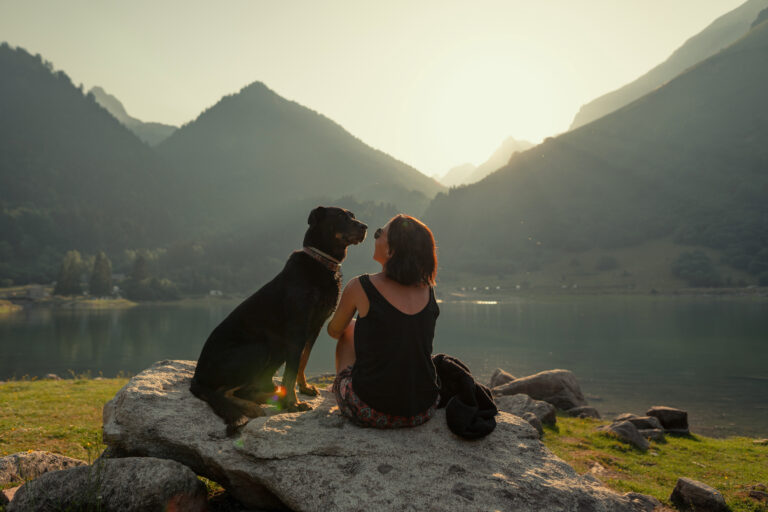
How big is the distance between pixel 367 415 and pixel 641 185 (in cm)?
19848

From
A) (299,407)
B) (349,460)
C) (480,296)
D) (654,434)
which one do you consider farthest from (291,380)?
(480,296)

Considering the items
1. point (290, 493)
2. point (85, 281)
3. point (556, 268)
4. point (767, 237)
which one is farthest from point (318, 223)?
point (767, 237)

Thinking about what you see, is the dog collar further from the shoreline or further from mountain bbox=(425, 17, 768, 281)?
mountain bbox=(425, 17, 768, 281)

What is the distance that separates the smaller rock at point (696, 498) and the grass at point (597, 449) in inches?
10.0

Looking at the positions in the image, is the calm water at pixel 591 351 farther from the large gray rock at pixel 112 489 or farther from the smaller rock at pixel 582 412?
the large gray rock at pixel 112 489

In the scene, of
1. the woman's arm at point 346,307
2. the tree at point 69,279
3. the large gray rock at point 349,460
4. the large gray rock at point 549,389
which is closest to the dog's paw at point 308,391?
the large gray rock at point 349,460

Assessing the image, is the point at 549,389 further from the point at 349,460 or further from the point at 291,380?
the point at 349,460

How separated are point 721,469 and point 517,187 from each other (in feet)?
623

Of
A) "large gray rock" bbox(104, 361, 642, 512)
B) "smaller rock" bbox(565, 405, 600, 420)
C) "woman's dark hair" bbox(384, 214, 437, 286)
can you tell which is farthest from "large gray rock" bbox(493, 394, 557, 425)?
"woman's dark hair" bbox(384, 214, 437, 286)

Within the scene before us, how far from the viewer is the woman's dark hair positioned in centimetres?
410

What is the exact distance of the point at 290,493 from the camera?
11.7 feet

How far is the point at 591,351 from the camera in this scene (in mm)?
36625

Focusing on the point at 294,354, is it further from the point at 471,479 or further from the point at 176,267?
the point at 176,267

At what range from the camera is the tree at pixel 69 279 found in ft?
326
